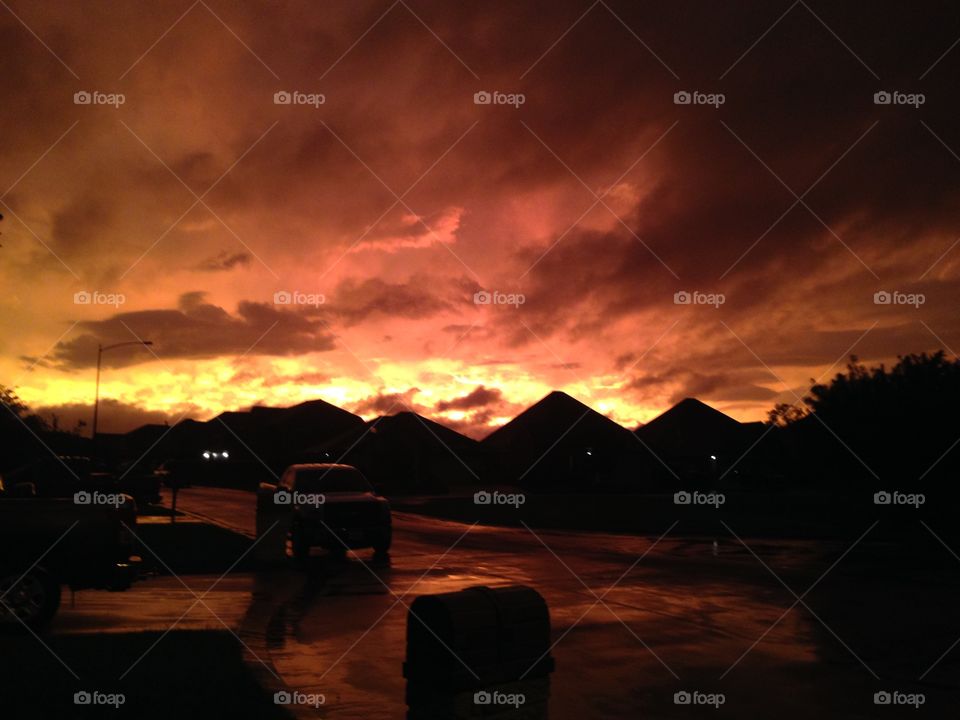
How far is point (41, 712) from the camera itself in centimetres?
705

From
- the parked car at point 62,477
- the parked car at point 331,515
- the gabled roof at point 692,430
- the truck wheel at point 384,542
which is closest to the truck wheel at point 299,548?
the parked car at point 331,515

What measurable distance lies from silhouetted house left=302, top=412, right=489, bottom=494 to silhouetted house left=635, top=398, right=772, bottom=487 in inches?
588

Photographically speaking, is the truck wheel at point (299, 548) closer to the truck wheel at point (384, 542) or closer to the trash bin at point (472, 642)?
the truck wheel at point (384, 542)

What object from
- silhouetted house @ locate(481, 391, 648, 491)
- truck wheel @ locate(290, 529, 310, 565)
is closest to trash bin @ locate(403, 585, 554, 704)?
truck wheel @ locate(290, 529, 310, 565)

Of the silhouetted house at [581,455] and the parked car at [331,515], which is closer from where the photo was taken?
the parked car at [331,515]

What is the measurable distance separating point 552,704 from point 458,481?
265 feet

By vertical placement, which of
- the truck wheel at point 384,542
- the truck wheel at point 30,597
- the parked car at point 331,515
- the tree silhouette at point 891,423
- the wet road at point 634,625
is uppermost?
the tree silhouette at point 891,423

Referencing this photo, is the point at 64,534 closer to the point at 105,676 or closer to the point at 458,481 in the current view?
the point at 105,676

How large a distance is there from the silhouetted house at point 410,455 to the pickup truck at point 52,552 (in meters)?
53.1

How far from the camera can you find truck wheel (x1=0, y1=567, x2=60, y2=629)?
10820 millimetres

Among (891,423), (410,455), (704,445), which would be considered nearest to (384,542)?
(891,423)

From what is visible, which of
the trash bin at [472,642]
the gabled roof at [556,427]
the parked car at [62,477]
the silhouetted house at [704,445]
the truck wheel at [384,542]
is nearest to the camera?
the trash bin at [472,642]

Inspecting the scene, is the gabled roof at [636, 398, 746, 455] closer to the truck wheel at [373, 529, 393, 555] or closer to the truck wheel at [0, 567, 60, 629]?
the truck wheel at [373, 529, 393, 555]

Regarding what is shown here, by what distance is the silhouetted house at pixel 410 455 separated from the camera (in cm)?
7119
